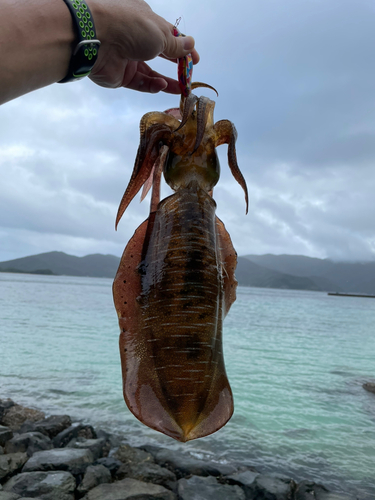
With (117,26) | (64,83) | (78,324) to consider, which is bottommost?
(78,324)

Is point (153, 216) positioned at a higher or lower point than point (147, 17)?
lower

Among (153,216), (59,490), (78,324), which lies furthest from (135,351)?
(78,324)

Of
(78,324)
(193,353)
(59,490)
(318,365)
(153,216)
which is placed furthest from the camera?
(78,324)

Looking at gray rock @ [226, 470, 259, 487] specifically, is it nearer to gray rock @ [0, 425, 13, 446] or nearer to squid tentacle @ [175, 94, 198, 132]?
gray rock @ [0, 425, 13, 446]

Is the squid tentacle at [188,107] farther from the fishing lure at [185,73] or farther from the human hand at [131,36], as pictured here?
the human hand at [131,36]

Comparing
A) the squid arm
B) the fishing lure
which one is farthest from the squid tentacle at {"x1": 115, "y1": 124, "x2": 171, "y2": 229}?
the fishing lure

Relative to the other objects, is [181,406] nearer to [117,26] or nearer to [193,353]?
[193,353]

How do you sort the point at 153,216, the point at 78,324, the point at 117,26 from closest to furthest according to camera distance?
the point at 153,216 < the point at 117,26 < the point at 78,324
